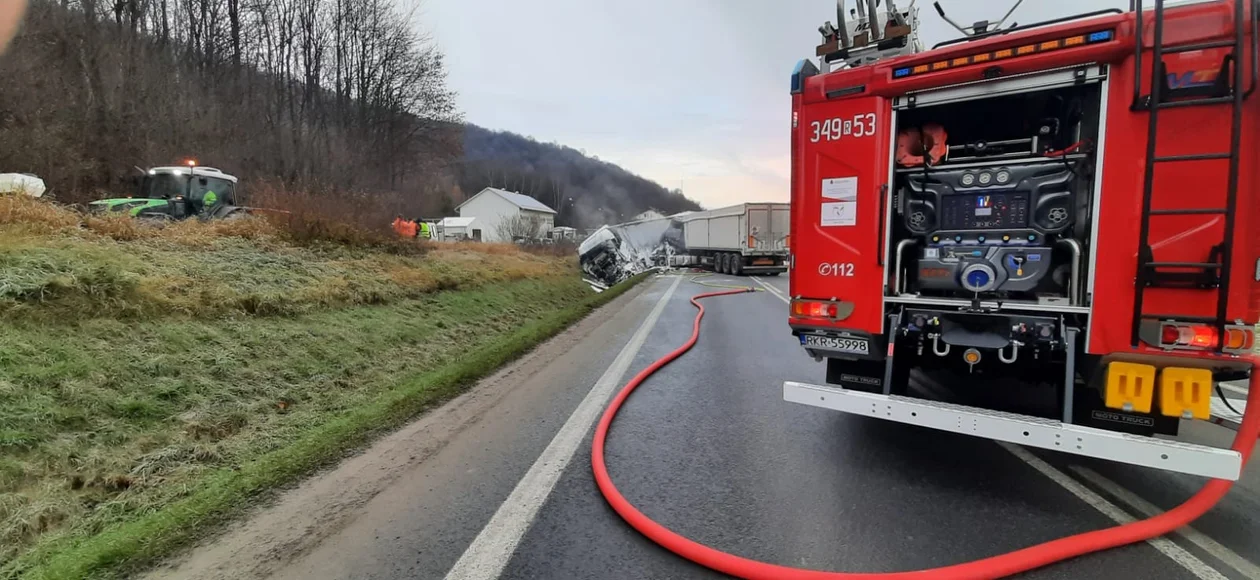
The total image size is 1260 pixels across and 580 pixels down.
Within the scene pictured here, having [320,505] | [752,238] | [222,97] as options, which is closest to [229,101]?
[222,97]

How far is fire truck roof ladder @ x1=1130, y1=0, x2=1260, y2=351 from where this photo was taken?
9.39ft

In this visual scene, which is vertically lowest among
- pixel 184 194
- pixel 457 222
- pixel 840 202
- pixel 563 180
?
Result: pixel 840 202

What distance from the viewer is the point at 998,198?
4105mm

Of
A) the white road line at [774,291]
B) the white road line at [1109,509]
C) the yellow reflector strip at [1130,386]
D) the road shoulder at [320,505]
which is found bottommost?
the road shoulder at [320,505]

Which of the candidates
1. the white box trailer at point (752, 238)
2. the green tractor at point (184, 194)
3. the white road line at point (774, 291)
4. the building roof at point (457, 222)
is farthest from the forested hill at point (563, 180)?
the green tractor at point (184, 194)

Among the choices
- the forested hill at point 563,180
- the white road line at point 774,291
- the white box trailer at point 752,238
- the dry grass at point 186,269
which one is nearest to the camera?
the dry grass at point 186,269

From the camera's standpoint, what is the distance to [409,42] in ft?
132

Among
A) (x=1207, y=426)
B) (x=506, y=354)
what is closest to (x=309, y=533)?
(x=506, y=354)

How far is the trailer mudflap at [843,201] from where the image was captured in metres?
4.09

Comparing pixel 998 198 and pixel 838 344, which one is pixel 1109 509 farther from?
pixel 998 198

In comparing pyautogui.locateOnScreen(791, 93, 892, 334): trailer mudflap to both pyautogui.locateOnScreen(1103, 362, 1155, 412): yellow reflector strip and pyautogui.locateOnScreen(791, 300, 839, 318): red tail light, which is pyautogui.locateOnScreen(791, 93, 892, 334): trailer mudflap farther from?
pyautogui.locateOnScreen(1103, 362, 1155, 412): yellow reflector strip

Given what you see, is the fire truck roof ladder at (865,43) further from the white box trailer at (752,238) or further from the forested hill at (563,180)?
the forested hill at (563,180)

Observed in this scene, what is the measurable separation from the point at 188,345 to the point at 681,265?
3013 cm

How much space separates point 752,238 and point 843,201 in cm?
2245
